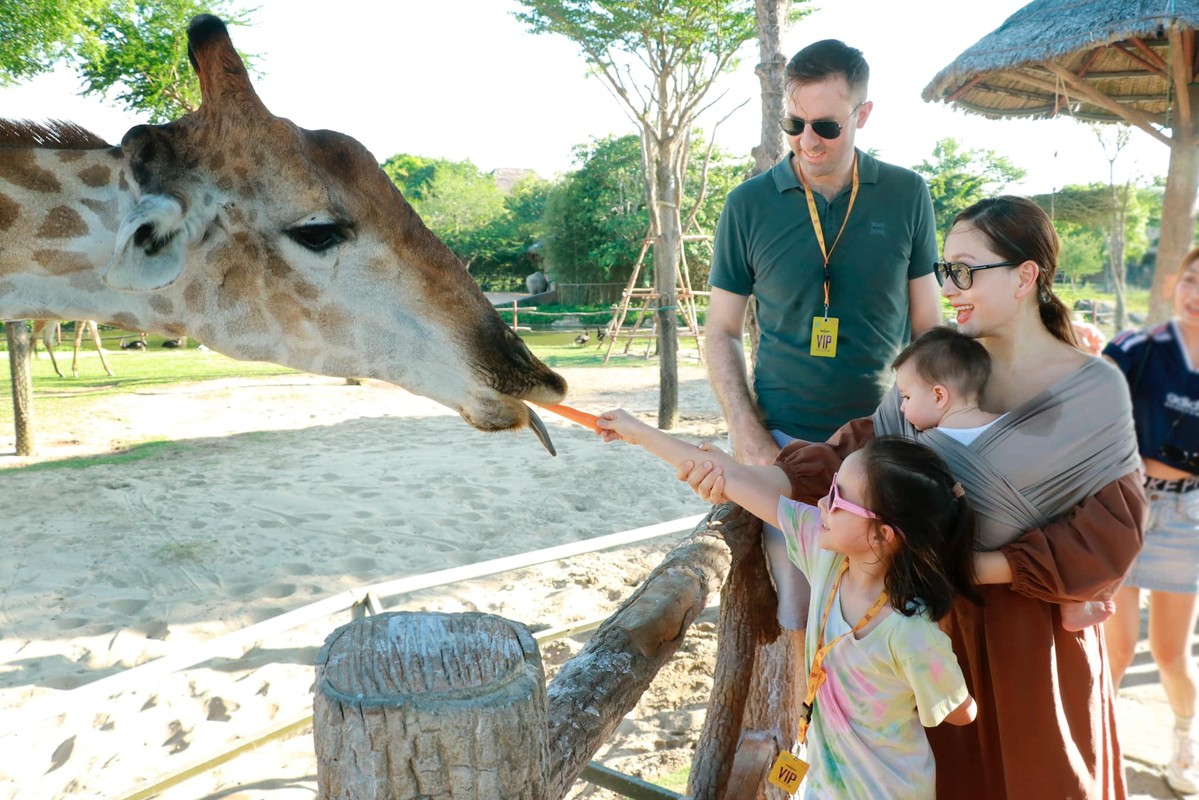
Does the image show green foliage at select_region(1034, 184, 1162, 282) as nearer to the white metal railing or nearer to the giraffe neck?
the giraffe neck

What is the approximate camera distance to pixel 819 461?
198cm

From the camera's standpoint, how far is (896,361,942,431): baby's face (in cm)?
180

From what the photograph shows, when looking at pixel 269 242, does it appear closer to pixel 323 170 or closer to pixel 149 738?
pixel 323 170

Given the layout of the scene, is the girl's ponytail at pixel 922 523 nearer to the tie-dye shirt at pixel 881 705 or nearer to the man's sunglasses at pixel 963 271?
the tie-dye shirt at pixel 881 705

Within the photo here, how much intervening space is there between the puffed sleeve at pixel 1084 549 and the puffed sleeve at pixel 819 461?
17.4 inches

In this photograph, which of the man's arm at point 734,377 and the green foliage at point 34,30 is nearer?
the man's arm at point 734,377

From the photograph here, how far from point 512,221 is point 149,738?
136ft

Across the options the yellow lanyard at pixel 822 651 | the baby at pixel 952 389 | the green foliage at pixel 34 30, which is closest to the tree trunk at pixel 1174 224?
the baby at pixel 952 389

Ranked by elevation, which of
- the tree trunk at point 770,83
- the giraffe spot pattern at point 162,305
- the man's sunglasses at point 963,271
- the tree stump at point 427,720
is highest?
the tree trunk at point 770,83

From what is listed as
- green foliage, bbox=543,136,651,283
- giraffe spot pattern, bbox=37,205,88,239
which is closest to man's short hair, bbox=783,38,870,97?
giraffe spot pattern, bbox=37,205,88,239

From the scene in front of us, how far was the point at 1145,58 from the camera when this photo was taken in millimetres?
6707

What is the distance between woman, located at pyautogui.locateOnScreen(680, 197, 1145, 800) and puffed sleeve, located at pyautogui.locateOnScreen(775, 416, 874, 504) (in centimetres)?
23

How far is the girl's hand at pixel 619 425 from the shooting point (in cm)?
216

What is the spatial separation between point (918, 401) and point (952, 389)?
0.07 m
